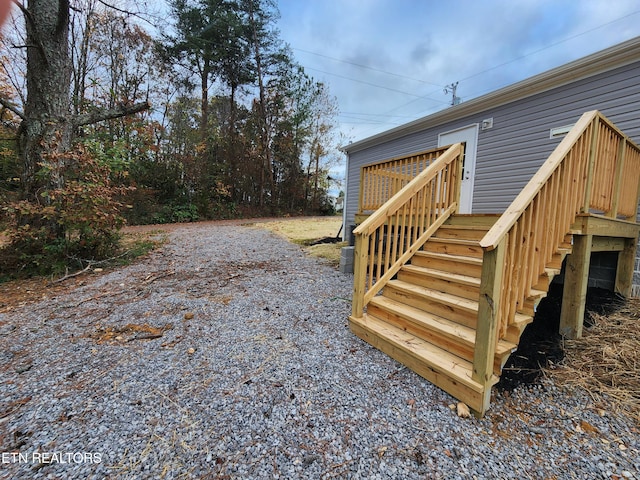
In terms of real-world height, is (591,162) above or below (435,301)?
above

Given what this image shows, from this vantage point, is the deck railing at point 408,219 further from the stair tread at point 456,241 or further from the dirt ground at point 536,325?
the dirt ground at point 536,325

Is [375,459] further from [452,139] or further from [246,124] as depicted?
[246,124]

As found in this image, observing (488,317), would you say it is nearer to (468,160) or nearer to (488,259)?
(488,259)

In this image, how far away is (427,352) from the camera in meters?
2.01

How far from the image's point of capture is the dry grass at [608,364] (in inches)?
71.1

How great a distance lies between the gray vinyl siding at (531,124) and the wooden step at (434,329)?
376 centimetres

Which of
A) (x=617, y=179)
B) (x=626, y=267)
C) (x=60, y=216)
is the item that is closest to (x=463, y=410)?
(x=617, y=179)

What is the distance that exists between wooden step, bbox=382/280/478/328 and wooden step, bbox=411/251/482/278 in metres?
0.32

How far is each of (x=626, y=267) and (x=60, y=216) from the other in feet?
24.0

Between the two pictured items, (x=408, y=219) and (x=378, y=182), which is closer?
(x=408, y=219)

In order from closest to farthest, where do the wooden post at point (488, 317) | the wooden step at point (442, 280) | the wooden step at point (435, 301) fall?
the wooden post at point (488, 317) → the wooden step at point (435, 301) → the wooden step at point (442, 280)

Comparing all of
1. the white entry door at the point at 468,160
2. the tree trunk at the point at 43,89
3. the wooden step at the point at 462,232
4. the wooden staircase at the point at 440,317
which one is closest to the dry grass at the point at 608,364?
the wooden staircase at the point at 440,317

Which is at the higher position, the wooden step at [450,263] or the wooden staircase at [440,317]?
the wooden step at [450,263]

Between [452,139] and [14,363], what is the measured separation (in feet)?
22.6
